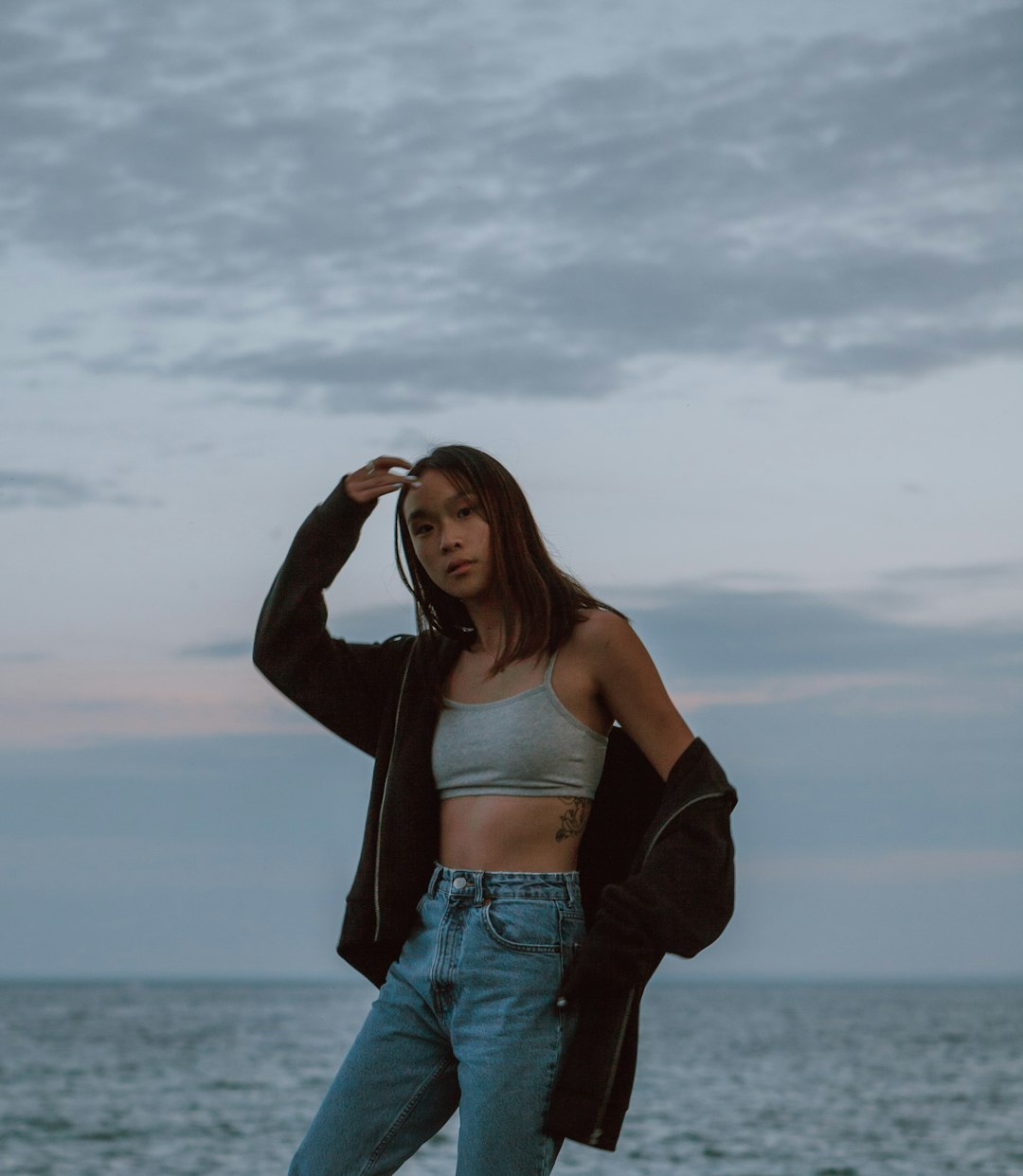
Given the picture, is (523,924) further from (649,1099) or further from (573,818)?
(649,1099)

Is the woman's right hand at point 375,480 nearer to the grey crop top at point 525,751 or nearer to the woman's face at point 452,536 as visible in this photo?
the woman's face at point 452,536

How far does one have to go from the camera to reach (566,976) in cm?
335

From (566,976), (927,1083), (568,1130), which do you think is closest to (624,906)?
(566,976)

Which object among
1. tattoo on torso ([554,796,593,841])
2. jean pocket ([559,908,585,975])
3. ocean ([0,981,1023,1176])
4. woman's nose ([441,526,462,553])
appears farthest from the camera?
ocean ([0,981,1023,1176])

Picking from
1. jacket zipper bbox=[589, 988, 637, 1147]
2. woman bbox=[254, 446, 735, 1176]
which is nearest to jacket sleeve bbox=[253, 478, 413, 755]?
woman bbox=[254, 446, 735, 1176]

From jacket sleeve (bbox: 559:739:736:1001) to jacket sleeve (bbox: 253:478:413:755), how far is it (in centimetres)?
79

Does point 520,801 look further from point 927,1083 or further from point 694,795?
point 927,1083

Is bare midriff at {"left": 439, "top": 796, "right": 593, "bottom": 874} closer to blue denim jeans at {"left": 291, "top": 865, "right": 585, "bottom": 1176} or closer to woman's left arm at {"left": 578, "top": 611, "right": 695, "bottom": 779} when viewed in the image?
blue denim jeans at {"left": 291, "top": 865, "right": 585, "bottom": 1176}

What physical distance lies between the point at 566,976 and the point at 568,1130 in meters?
0.31

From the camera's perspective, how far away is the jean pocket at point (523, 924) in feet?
11.0

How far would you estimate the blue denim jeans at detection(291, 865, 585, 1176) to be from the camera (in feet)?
10.9

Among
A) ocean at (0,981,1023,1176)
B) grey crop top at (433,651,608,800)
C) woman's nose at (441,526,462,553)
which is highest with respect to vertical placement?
woman's nose at (441,526,462,553)

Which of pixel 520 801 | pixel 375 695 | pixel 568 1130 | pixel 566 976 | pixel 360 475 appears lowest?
pixel 568 1130

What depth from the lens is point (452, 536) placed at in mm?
3602
